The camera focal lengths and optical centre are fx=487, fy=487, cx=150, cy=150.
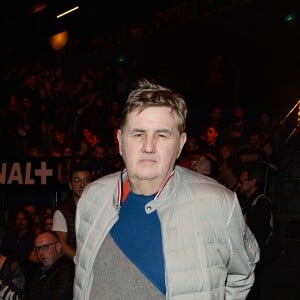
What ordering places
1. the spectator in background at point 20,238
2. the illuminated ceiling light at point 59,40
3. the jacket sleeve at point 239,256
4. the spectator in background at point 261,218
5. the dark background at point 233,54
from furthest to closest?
the illuminated ceiling light at point 59,40
the dark background at point 233,54
the spectator in background at point 20,238
the spectator in background at point 261,218
the jacket sleeve at point 239,256

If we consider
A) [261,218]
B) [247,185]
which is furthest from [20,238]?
[261,218]

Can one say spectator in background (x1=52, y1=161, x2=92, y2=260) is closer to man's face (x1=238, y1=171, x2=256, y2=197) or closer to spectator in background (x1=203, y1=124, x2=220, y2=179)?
man's face (x1=238, y1=171, x2=256, y2=197)

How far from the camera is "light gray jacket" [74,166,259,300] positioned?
2.14m

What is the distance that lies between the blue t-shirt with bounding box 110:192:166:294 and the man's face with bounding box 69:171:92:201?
2831 millimetres

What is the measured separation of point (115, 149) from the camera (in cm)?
921

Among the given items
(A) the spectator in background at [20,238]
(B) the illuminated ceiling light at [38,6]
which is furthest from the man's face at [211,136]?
(B) the illuminated ceiling light at [38,6]

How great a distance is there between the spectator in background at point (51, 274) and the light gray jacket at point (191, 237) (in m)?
2.03

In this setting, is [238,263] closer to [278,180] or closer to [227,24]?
[278,180]

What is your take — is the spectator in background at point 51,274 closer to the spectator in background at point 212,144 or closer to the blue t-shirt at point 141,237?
the blue t-shirt at point 141,237

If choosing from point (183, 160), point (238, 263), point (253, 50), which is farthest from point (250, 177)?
point (253, 50)

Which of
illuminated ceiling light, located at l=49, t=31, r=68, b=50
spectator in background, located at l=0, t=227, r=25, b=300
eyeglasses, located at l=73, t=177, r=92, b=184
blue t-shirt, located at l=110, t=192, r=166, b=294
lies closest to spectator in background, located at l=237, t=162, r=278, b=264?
eyeglasses, located at l=73, t=177, r=92, b=184

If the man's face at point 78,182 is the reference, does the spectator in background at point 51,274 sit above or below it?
below

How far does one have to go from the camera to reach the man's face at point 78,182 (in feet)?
17.0

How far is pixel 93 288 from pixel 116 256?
19 cm
